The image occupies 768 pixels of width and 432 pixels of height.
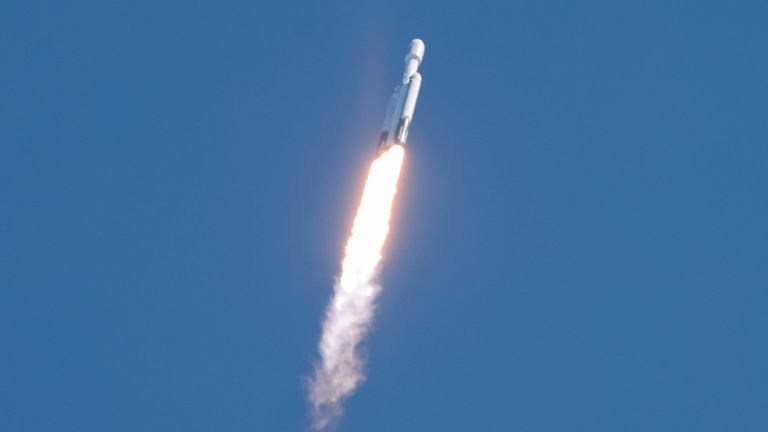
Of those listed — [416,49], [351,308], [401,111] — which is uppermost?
[416,49]

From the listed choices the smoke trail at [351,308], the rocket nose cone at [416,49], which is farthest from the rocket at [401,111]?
the smoke trail at [351,308]

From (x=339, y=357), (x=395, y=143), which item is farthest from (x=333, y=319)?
(x=395, y=143)

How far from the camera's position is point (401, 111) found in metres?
84.1

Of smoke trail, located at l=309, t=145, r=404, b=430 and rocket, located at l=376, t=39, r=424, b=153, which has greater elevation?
rocket, located at l=376, t=39, r=424, b=153

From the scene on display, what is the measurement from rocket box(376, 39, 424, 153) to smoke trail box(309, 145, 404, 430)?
Result: 3.68m

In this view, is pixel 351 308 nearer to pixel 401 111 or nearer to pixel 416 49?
pixel 401 111

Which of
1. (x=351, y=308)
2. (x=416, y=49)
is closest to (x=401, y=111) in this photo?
(x=416, y=49)

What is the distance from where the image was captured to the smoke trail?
87875 mm

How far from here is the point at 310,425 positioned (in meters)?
87.1

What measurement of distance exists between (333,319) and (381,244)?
3.68 m

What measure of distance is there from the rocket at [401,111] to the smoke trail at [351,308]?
3678 millimetres

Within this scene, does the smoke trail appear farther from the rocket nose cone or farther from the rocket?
the rocket nose cone

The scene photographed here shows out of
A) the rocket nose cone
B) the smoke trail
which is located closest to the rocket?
the rocket nose cone

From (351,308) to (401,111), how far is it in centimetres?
926
